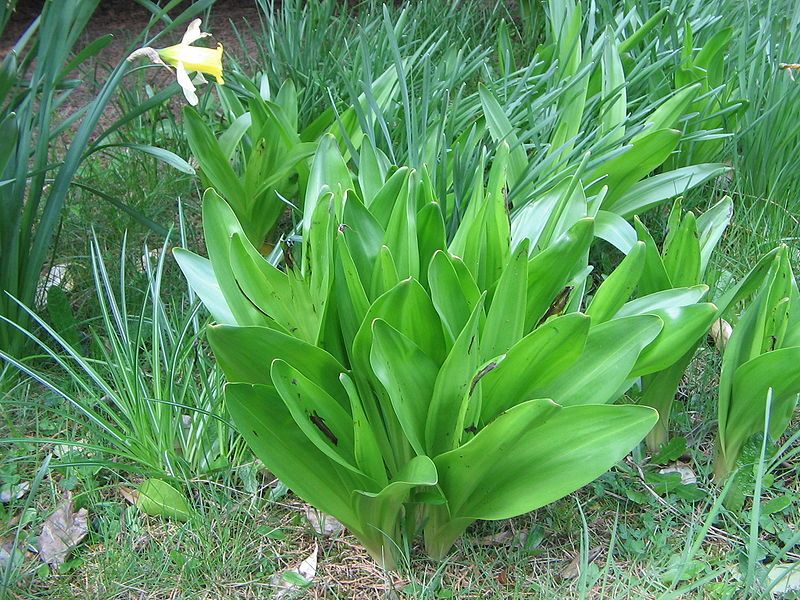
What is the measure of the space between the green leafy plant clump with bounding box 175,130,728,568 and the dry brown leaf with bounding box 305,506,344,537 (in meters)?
0.14

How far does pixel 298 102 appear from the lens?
2412 mm

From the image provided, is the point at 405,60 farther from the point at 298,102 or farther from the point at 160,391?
the point at 160,391

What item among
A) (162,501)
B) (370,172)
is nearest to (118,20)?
(370,172)

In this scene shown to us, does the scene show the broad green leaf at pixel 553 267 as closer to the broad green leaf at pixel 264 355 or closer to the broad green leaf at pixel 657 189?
the broad green leaf at pixel 264 355

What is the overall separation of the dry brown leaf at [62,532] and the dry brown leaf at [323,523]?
0.42m

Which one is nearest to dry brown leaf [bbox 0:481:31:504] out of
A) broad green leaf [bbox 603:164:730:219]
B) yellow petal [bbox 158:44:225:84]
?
yellow petal [bbox 158:44:225:84]

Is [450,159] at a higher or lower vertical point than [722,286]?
higher

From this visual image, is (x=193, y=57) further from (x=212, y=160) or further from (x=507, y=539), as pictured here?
(x=507, y=539)

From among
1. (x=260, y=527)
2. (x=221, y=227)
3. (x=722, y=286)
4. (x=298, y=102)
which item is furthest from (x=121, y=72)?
(x=722, y=286)

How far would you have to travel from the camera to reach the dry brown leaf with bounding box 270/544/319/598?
1.34 metres

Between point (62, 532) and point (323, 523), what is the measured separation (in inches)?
19.0

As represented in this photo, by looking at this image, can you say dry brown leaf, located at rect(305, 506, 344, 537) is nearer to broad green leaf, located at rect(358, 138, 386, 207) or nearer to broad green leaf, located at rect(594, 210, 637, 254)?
broad green leaf, located at rect(358, 138, 386, 207)

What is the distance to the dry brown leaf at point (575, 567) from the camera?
1.38 meters

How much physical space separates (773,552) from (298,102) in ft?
5.88
